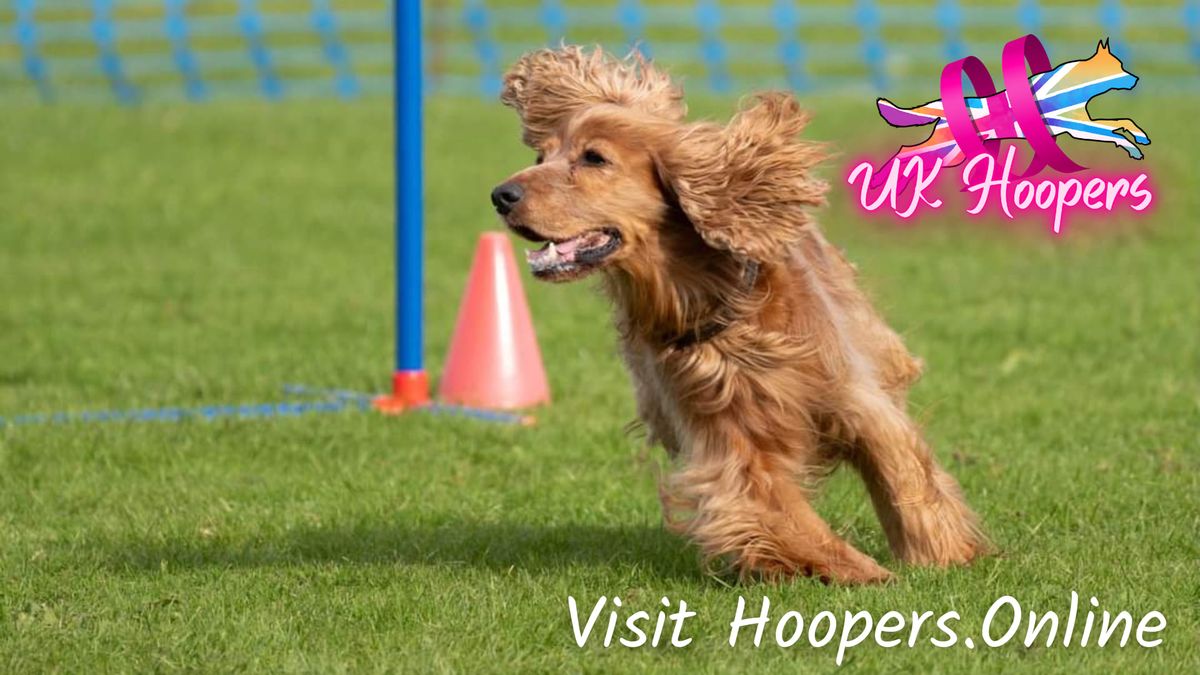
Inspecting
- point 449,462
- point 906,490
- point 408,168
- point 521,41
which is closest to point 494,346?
point 408,168

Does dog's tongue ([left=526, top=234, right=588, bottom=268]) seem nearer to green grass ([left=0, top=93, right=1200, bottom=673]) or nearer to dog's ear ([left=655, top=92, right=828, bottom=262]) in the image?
dog's ear ([left=655, top=92, right=828, bottom=262])

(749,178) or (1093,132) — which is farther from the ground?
(1093,132)

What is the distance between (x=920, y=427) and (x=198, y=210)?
33.4ft

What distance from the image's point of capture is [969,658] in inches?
179

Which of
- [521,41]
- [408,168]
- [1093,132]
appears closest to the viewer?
[1093,132]

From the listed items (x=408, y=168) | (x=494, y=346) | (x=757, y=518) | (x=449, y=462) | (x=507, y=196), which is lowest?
(x=449, y=462)

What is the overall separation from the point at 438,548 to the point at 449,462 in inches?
54.7

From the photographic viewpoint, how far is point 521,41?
29406 mm

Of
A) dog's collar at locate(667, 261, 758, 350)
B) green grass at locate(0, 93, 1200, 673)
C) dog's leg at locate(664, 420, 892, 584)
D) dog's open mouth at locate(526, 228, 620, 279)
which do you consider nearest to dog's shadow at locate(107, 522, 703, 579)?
green grass at locate(0, 93, 1200, 673)

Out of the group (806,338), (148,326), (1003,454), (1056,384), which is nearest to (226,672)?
(806,338)

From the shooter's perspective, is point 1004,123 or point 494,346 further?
point 494,346

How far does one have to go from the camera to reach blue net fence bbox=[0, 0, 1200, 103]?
24391 millimetres

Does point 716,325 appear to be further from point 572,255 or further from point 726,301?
point 572,255

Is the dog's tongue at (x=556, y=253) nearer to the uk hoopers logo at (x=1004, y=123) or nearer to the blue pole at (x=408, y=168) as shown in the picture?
the uk hoopers logo at (x=1004, y=123)
